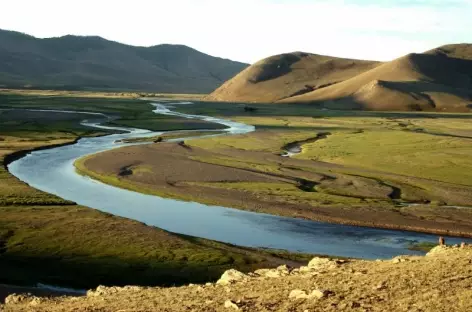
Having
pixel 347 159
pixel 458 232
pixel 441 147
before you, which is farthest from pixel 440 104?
pixel 458 232

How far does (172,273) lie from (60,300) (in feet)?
27.2

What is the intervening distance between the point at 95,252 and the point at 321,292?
16248 mm

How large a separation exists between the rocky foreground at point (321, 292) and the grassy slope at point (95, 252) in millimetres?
6425

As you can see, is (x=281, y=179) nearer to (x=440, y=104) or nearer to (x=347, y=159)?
(x=347, y=159)

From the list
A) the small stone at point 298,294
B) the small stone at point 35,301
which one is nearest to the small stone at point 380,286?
the small stone at point 298,294

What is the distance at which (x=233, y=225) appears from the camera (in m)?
37.4

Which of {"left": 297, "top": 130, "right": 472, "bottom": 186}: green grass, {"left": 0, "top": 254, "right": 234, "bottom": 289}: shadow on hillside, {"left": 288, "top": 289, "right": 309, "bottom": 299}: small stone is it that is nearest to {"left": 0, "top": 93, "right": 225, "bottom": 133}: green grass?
{"left": 297, "top": 130, "right": 472, "bottom": 186}: green grass

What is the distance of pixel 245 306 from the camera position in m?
14.6

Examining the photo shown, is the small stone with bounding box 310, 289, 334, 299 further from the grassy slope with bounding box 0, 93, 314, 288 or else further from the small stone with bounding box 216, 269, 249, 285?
the grassy slope with bounding box 0, 93, 314, 288

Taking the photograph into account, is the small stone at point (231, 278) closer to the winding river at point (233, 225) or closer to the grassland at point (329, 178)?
the winding river at point (233, 225)

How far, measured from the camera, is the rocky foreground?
1387 centimetres

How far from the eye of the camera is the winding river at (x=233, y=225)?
32.9 m

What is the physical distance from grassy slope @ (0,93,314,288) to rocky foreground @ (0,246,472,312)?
643 cm

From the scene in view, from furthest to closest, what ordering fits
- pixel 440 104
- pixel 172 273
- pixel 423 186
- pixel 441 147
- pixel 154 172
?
pixel 440 104 → pixel 441 147 → pixel 154 172 → pixel 423 186 → pixel 172 273
